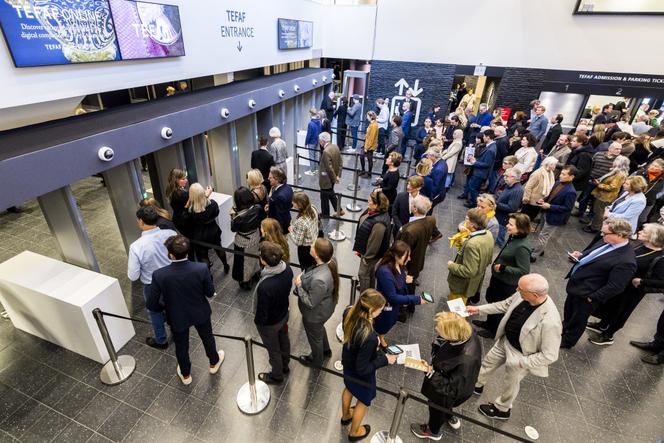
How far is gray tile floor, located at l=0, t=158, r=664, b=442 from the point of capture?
10.5 feet

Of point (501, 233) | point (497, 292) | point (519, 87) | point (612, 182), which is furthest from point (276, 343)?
point (519, 87)

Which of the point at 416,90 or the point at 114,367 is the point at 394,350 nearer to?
the point at 114,367

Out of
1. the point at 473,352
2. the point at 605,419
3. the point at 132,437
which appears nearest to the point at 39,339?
the point at 132,437

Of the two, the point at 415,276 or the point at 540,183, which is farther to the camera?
the point at 540,183

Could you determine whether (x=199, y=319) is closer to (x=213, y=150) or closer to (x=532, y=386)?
(x=532, y=386)

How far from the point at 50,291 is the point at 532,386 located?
535 centimetres

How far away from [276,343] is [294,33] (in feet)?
28.7

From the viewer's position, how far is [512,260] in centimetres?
373

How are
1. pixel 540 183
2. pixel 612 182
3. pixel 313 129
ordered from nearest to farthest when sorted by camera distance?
pixel 540 183, pixel 612 182, pixel 313 129

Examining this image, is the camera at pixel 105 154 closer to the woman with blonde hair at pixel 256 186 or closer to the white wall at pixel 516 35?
the woman with blonde hair at pixel 256 186

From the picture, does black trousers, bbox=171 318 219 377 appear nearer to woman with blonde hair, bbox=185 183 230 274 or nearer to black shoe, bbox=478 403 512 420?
woman with blonde hair, bbox=185 183 230 274

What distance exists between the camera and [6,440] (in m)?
3.02

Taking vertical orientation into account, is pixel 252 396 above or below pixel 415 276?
below

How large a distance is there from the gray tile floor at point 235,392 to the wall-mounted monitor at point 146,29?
348 cm
